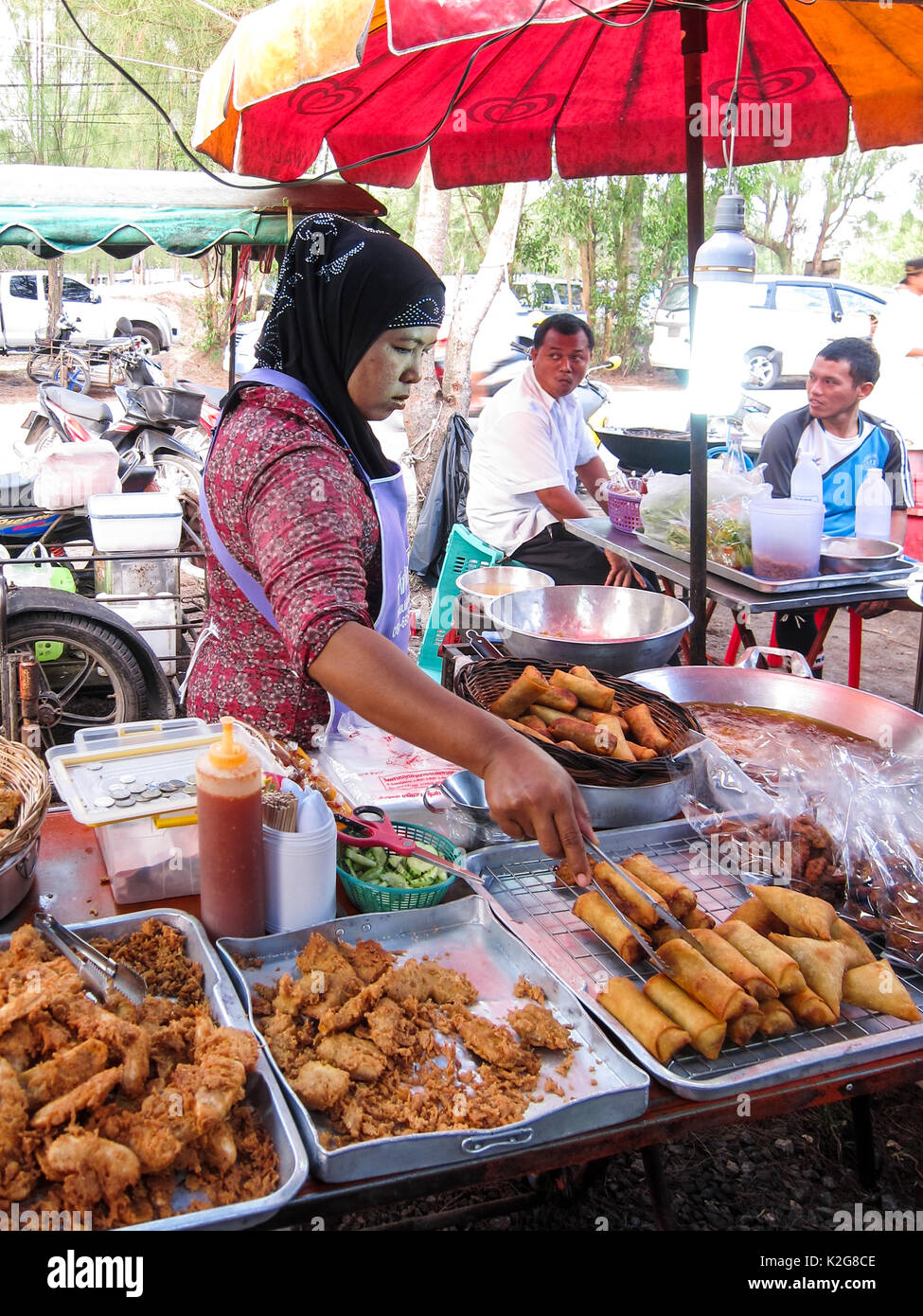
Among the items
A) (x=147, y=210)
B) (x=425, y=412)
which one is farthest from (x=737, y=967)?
(x=425, y=412)

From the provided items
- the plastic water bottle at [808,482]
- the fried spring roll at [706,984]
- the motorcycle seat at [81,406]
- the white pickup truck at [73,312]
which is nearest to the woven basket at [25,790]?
the fried spring roll at [706,984]

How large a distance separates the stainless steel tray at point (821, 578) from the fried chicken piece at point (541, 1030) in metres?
2.33

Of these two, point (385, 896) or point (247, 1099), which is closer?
point (247, 1099)

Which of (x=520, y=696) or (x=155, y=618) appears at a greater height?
(x=520, y=696)

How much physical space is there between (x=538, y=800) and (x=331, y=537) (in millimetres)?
561

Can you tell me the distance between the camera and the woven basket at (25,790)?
1438 millimetres

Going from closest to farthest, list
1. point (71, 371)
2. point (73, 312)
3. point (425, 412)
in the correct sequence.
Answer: point (425, 412), point (71, 371), point (73, 312)

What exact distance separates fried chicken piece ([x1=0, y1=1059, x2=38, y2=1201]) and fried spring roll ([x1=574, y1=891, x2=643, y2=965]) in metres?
0.81

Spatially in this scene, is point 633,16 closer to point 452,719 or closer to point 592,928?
point 452,719

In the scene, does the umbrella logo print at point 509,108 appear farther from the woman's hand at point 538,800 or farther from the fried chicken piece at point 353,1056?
the fried chicken piece at point 353,1056

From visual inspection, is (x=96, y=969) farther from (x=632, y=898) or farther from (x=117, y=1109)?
(x=632, y=898)

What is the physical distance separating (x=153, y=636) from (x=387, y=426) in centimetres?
882

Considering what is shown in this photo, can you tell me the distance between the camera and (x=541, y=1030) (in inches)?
50.6

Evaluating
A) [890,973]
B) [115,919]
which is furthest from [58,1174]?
[890,973]
